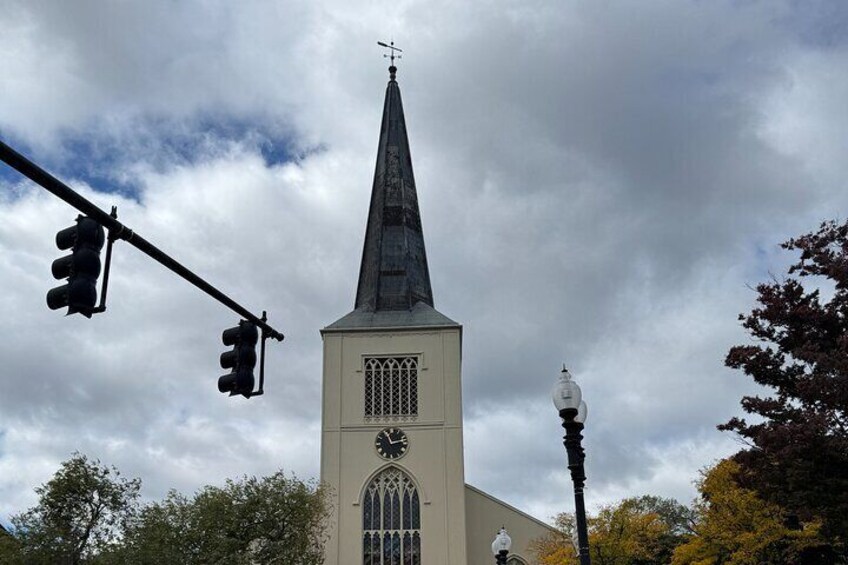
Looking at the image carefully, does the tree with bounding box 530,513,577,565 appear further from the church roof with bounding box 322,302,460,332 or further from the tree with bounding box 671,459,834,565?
the church roof with bounding box 322,302,460,332

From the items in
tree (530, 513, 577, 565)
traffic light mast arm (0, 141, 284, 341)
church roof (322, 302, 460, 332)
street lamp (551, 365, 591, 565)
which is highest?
church roof (322, 302, 460, 332)

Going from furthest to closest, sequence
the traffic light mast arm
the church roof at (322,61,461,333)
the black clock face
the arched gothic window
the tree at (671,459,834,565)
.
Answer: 1. the church roof at (322,61,461,333)
2. the black clock face
3. the arched gothic window
4. the tree at (671,459,834,565)
5. the traffic light mast arm

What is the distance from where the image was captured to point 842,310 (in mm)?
21969

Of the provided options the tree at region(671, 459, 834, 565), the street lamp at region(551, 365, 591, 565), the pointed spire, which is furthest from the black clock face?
the street lamp at region(551, 365, 591, 565)

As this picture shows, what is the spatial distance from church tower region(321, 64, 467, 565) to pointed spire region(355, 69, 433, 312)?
136 mm

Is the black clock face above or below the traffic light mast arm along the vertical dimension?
above

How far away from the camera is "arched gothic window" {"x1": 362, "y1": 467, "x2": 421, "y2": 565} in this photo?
4300 cm

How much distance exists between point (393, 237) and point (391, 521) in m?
17.4

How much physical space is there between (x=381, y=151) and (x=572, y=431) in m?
46.6

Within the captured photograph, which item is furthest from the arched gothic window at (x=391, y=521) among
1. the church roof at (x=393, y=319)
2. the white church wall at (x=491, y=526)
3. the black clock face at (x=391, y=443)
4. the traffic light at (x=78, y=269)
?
the traffic light at (x=78, y=269)

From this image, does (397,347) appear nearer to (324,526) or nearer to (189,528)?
(324,526)

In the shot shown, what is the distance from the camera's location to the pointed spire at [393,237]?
50.8m

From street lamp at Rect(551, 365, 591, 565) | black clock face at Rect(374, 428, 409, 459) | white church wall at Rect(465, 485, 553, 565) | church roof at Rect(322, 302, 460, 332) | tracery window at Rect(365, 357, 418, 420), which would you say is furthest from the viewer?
church roof at Rect(322, 302, 460, 332)

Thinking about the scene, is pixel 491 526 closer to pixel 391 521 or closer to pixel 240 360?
pixel 391 521
